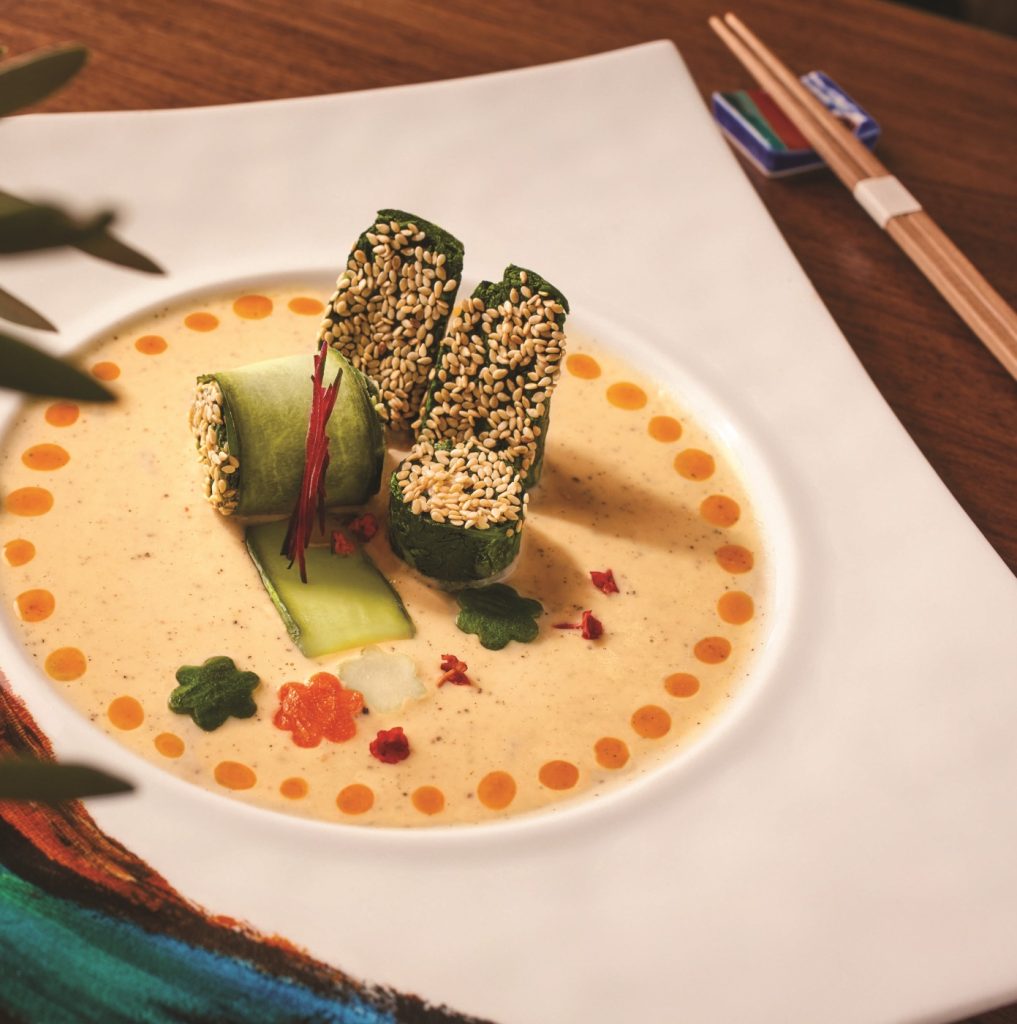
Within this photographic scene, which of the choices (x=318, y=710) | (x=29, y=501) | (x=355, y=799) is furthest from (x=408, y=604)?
(x=29, y=501)

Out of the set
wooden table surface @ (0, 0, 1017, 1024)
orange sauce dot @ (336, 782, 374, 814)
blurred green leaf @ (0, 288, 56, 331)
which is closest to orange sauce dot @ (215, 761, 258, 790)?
orange sauce dot @ (336, 782, 374, 814)

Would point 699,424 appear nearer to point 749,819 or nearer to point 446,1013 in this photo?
point 749,819

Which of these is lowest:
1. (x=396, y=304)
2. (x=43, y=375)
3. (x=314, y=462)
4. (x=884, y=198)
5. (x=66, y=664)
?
(x=66, y=664)

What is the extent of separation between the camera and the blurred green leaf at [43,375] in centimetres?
74

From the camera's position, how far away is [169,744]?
1657 millimetres

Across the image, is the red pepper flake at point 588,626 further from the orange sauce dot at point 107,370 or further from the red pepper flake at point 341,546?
the orange sauce dot at point 107,370

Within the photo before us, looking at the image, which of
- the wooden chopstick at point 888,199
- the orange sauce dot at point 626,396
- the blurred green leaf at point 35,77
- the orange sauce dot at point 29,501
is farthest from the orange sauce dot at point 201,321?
the blurred green leaf at point 35,77

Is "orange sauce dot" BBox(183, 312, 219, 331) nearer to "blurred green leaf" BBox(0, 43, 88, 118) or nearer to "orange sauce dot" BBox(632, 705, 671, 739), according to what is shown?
"orange sauce dot" BBox(632, 705, 671, 739)

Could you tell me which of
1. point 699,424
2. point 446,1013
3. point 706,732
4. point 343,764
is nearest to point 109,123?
point 699,424

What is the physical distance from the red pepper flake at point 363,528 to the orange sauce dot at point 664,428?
0.53 metres

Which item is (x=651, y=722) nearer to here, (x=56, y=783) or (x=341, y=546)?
(x=341, y=546)

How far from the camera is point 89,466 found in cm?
200

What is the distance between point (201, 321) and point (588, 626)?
91 centimetres

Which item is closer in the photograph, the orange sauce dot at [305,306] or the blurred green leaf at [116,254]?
the blurred green leaf at [116,254]
